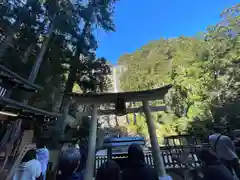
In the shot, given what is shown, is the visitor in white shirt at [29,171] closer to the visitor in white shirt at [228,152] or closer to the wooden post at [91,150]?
the wooden post at [91,150]

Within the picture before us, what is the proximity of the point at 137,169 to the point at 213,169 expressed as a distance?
1019mm

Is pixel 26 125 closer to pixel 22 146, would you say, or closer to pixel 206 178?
pixel 22 146

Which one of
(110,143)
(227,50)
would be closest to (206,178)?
(110,143)

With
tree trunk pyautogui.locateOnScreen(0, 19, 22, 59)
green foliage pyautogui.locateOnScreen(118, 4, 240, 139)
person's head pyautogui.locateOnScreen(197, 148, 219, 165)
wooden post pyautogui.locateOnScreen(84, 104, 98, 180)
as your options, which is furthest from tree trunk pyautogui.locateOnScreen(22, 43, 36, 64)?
green foliage pyautogui.locateOnScreen(118, 4, 240, 139)

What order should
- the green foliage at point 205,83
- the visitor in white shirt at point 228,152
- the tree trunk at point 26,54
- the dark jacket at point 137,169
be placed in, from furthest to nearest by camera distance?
the green foliage at point 205,83 < the tree trunk at point 26,54 < the visitor in white shirt at point 228,152 < the dark jacket at point 137,169

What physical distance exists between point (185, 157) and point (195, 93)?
10.8 m

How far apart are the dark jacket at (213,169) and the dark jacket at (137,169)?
701 mm

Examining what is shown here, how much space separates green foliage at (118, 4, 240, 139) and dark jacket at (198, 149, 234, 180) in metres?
10.5

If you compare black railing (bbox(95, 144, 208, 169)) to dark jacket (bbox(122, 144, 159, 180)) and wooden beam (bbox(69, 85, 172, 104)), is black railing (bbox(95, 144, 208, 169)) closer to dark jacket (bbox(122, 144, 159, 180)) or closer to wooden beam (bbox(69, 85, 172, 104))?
wooden beam (bbox(69, 85, 172, 104))

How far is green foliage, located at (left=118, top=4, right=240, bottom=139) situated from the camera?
38.9 feet

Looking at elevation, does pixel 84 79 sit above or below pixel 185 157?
above

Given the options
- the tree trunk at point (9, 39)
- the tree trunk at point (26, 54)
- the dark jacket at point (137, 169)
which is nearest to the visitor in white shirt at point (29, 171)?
the dark jacket at point (137, 169)

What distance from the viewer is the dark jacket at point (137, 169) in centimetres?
179

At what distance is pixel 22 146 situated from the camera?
159 inches
